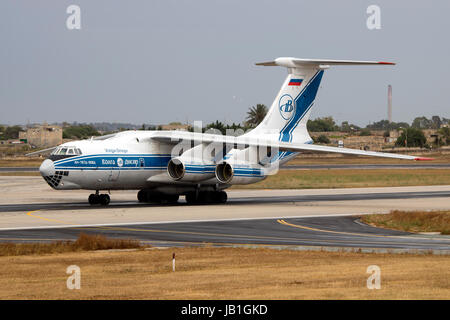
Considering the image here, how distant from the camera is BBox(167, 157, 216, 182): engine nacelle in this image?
3897 centimetres

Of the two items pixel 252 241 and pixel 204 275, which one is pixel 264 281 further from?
pixel 252 241

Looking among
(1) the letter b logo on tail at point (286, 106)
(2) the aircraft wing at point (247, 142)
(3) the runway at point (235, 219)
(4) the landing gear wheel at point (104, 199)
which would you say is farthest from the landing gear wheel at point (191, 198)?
(1) the letter b logo on tail at point (286, 106)

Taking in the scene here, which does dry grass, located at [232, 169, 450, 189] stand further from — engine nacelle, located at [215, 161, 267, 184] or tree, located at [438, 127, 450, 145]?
tree, located at [438, 127, 450, 145]

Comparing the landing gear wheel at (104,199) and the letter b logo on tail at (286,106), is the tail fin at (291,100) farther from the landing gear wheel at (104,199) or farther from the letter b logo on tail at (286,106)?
the landing gear wheel at (104,199)

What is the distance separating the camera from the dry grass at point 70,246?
2125 centimetres

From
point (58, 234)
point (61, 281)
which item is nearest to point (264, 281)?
point (61, 281)

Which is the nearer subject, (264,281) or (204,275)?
(264,281)

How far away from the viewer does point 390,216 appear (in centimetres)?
3183

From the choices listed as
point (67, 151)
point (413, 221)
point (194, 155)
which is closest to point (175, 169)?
point (194, 155)

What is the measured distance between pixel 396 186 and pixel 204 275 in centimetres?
4300

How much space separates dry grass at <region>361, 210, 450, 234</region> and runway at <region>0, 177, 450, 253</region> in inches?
37.5

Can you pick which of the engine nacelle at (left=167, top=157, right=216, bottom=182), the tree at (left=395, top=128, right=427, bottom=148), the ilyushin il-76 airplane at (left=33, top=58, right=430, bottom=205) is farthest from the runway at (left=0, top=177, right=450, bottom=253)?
the tree at (left=395, top=128, right=427, bottom=148)

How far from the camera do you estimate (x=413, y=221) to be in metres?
30.3
